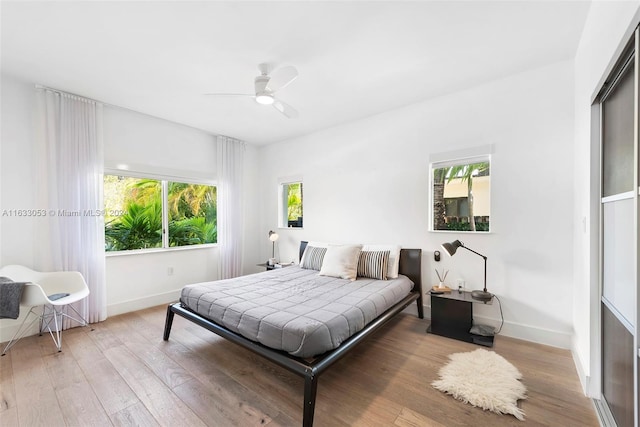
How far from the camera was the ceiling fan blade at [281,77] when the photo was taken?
7.16 feet

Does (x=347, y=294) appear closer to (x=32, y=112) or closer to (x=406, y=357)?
(x=406, y=357)

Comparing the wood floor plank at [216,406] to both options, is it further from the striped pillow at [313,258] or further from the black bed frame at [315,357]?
the striped pillow at [313,258]

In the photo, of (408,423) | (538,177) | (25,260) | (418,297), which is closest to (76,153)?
(25,260)

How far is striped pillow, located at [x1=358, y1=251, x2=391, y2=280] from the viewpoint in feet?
10.4

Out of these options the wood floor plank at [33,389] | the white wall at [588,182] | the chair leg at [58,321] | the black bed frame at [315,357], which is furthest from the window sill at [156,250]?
the white wall at [588,182]

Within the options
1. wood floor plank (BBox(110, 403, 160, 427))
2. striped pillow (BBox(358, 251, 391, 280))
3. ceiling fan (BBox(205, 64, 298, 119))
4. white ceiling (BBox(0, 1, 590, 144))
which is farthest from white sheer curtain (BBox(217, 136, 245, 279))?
wood floor plank (BBox(110, 403, 160, 427))

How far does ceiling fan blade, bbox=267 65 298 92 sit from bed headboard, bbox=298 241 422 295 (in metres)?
2.42

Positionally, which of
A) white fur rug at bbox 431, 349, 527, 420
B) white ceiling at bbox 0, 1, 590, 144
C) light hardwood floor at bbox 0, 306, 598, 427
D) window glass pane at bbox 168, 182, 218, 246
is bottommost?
light hardwood floor at bbox 0, 306, 598, 427

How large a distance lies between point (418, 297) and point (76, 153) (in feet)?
14.6

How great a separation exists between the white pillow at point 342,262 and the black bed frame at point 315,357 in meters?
0.69

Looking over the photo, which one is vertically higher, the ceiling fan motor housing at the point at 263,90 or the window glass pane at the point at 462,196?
the ceiling fan motor housing at the point at 263,90

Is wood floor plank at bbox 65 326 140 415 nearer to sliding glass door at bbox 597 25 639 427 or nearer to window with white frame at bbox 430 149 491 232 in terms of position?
sliding glass door at bbox 597 25 639 427

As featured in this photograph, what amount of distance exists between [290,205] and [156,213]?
7.16 feet

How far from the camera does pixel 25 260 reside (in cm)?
283
